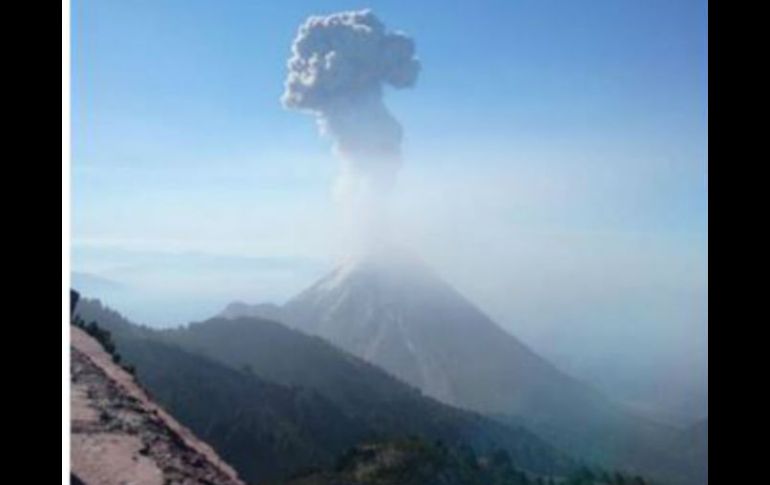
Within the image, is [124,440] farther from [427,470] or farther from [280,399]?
[280,399]

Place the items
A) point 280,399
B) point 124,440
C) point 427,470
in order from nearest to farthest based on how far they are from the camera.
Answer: point 124,440, point 427,470, point 280,399

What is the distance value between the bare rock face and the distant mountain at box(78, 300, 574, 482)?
16.4ft

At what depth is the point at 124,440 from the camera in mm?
5418

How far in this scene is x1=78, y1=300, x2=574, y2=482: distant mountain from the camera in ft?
41.7

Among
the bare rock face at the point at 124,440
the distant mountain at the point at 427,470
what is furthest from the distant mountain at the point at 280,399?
the bare rock face at the point at 124,440

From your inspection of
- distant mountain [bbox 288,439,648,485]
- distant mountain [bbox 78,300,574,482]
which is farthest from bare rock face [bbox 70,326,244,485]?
distant mountain [bbox 78,300,574,482]

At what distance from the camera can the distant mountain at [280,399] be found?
12695mm

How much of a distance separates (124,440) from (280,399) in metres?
10.1

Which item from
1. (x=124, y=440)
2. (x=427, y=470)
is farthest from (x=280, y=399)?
(x=124, y=440)

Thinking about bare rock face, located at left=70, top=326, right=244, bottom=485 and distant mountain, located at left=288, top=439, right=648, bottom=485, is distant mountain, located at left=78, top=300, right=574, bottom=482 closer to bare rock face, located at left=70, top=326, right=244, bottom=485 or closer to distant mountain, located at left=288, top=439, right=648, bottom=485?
distant mountain, located at left=288, top=439, right=648, bottom=485

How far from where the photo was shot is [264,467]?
12367 millimetres
